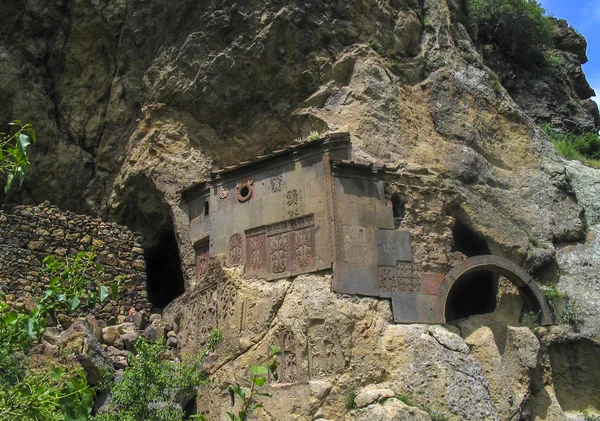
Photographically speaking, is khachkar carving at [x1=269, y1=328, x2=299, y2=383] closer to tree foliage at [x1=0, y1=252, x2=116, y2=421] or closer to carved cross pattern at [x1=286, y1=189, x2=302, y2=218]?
carved cross pattern at [x1=286, y1=189, x2=302, y2=218]

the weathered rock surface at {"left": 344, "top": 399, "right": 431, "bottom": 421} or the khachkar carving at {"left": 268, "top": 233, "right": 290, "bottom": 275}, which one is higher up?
the khachkar carving at {"left": 268, "top": 233, "right": 290, "bottom": 275}

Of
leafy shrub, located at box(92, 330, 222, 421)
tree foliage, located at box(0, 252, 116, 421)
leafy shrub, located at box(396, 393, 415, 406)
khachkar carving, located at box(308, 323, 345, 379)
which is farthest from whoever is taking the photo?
khachkar carving, located at box(308, 323, 345, 379)

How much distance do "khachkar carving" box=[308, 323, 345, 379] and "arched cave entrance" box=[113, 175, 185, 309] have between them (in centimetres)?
507

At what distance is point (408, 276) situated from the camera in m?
12.5

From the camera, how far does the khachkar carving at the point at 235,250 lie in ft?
42.9

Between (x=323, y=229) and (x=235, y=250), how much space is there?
1772 millimetres

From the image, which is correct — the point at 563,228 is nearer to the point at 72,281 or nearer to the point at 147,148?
the point at 147,148

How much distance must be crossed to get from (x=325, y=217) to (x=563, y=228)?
517 centimetres

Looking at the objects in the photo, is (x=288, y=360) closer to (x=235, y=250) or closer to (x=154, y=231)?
(x=235, y=250)

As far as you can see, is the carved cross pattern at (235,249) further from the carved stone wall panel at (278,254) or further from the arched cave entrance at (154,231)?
the arched cave entrance at (154,231)

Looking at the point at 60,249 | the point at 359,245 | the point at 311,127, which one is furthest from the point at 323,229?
the point at 60,249

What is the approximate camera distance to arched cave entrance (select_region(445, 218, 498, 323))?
541 inches

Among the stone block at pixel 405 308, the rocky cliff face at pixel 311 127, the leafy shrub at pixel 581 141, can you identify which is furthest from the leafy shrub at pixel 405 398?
the leafy shrub at pixel 581 141

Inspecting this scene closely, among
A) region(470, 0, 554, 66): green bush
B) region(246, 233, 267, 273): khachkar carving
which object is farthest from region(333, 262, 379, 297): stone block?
region(470, 0, 554, 66): green bush
